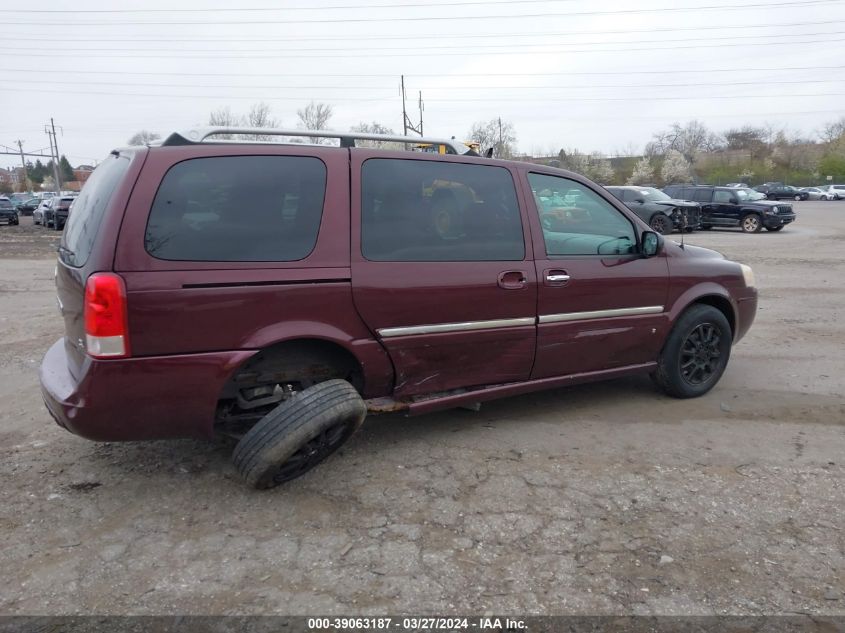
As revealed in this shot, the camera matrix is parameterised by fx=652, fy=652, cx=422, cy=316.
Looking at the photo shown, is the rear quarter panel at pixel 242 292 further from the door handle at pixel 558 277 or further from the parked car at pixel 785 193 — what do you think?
the parked car at pixel 785 193

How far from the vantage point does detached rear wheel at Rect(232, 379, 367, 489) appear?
327cm

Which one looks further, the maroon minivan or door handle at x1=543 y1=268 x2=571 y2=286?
door handle at x1=543 y1=268 x2=571 y2=286

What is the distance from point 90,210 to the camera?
342 centimetres

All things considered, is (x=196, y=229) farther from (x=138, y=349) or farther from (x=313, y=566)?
(x=313, y=566)

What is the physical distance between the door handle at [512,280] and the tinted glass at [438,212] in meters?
0.10

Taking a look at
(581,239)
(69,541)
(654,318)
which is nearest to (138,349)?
(69,541)

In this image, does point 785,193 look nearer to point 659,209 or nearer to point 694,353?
point 659,209

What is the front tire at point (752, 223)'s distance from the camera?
21891 millimetres

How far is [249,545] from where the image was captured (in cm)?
303

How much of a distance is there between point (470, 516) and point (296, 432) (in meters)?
0.96

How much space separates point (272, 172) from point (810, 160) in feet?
293

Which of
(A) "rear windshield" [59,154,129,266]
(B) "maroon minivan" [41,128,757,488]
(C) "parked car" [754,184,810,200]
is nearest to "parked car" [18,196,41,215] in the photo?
(A) "rear windshield" [59,154,129,266]

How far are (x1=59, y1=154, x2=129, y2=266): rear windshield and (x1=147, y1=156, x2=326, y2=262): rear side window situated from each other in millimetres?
298

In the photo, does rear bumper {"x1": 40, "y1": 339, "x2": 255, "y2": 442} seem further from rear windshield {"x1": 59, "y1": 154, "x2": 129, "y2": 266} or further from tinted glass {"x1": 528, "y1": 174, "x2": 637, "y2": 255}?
tinted glass {"x1": 528, "y1": 174, "x2": 637, "y2": 255}
